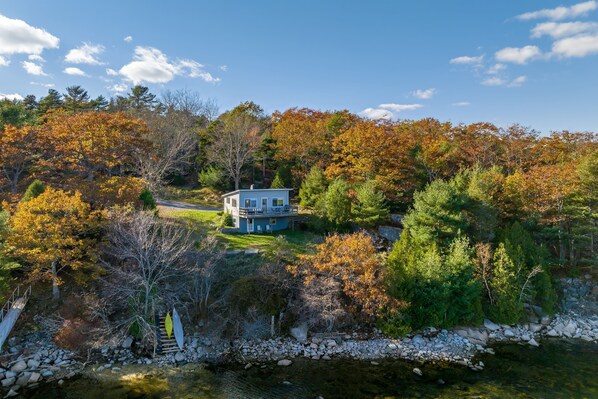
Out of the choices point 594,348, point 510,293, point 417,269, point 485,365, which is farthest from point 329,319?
point 594,348

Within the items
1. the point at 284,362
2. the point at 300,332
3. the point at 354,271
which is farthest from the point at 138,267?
the point at 354,271

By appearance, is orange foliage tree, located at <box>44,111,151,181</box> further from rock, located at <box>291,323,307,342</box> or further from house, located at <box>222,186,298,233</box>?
rock, located at <box>291,323,307,342</box>

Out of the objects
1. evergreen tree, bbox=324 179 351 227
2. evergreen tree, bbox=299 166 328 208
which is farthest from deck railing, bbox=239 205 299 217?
evergreen tree, bbox=324 179 351 227

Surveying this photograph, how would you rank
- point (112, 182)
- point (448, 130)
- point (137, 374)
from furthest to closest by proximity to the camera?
point (448, 130) < point (112, 182) < point (137, 374)

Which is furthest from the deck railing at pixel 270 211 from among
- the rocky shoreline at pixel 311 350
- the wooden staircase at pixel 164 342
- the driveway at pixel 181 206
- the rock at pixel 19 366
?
the rock at pixel 19 366

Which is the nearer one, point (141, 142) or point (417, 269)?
point (417, 269)

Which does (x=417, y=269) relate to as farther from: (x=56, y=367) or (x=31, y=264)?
(x=31, y=264)
